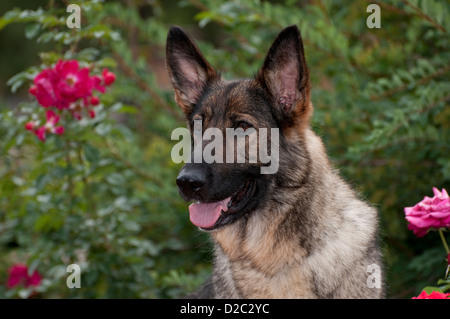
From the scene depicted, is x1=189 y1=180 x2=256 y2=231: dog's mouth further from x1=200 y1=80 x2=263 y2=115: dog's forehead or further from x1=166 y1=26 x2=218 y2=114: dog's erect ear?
x1=166 y1=26 x2=218 y2=114: dog's erect ear

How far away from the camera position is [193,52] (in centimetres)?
349

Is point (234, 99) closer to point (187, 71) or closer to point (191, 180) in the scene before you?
point (187, 71)

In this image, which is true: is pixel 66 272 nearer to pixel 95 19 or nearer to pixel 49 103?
pixel 49 103

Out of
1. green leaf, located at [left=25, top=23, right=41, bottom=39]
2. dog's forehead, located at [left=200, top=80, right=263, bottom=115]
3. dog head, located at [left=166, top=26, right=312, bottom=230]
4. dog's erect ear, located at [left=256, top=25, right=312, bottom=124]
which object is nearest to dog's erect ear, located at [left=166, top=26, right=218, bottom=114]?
dog head, located at [left=166, top=26, right=312, bottom=230]

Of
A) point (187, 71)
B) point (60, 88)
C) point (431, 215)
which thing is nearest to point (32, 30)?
point (60, 88)

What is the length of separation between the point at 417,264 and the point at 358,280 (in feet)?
3.10

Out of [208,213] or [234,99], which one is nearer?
[208,213]

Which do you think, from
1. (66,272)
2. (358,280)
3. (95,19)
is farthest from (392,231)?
(95,19)

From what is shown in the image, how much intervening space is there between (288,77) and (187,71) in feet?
2.43

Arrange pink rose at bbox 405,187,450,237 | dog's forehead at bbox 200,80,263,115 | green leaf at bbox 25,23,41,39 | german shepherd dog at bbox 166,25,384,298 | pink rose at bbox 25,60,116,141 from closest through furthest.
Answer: pink rose at bbox 405,187,450,237 → german shepherd dog at bbox 166,25,384,298 → dog's forehead at bbox 200,80,263,115 → pink rose at bbox 25,60,116,141 → green leaf at bbox 25,23,41,39

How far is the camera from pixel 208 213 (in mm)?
3102

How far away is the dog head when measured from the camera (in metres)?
2.99

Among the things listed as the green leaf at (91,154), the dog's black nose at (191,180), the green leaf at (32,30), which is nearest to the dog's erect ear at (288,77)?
the dog's black nose at (191,180)
